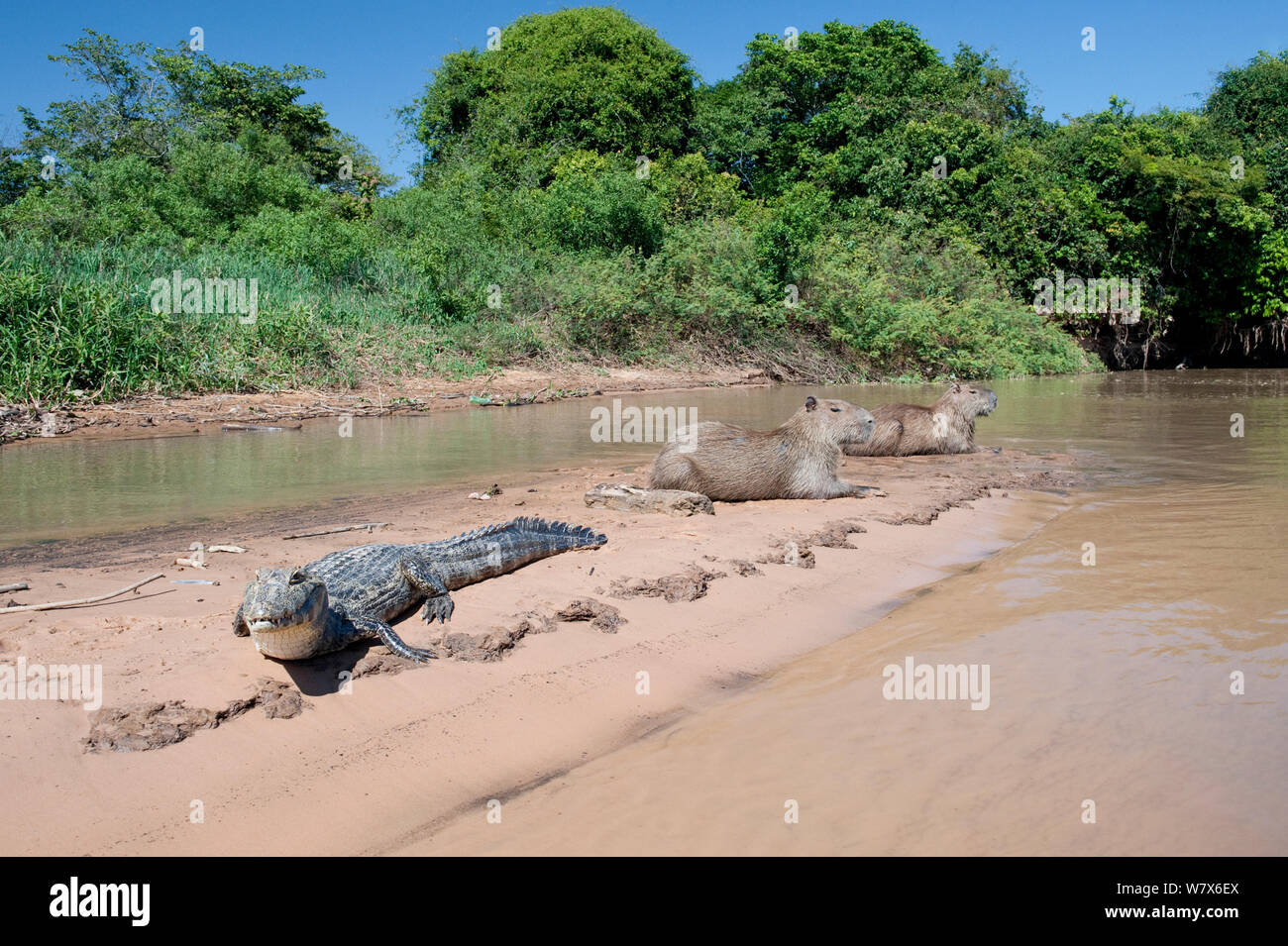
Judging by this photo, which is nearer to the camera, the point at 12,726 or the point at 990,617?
the point at 12,726

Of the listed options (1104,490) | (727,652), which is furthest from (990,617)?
(1104,490)

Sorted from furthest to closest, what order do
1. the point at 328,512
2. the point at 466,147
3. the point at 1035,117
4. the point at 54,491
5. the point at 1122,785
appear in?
the point at 1035,117 < the point at 466,147 < the point at 54,491 < the point at 328,512 < the point at 1122,785

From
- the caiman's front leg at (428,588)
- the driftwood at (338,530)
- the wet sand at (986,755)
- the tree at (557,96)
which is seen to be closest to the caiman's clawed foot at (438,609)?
the caiman's front leg at (428,588)

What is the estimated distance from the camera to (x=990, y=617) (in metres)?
4.96

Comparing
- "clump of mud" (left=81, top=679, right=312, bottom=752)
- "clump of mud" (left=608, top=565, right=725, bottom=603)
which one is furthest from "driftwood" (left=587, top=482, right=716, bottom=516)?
"clump of mud" (left=81, top=679, right=312, bottom=752)

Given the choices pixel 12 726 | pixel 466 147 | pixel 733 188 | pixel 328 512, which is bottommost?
pixel 12 726

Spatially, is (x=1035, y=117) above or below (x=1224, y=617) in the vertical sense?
above

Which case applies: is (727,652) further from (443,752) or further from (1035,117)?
(1035,117)

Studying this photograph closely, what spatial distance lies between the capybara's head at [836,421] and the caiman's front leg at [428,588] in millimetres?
4122

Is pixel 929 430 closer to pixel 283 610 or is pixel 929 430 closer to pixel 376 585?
pixel 376 585

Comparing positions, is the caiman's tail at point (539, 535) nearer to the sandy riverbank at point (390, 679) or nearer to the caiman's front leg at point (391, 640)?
the sandy riverbank at point (390, 679)

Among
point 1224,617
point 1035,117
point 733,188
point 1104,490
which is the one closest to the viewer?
point 1224,617

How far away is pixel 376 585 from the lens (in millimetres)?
4379

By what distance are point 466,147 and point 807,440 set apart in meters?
26.1
